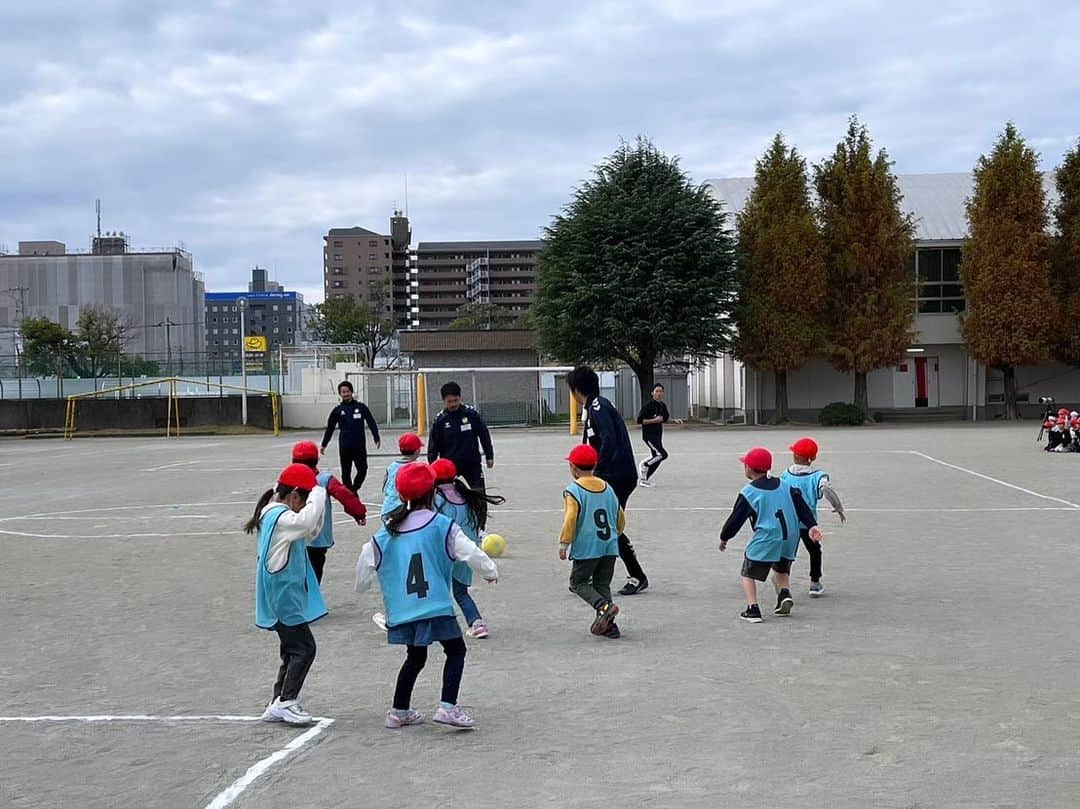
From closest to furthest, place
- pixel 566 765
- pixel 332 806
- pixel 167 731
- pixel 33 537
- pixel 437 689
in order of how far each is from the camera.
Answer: pixel 332 806
pixel 566 765
pixel 167 731
pixel 437 689
pixel 33 537

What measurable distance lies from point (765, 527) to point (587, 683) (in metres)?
2.54

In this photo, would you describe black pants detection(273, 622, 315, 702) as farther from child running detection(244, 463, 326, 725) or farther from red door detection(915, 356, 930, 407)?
red door detection(915, 356, 930, 407)

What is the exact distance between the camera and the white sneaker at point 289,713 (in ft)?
21.6

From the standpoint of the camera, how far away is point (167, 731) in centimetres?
661

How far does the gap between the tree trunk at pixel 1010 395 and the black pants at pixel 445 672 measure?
4770 centimetres

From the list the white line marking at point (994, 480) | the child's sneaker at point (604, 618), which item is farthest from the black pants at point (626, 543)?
the white line marking at point (994, 480)

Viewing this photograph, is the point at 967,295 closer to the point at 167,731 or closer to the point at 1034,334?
the point at 1034,334

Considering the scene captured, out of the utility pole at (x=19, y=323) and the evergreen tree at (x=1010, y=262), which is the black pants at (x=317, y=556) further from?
the utility pole at (x=19, y=323)

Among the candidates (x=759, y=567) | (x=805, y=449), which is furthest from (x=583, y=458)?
(x=805, y=449)

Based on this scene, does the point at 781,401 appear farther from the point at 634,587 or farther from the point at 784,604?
the point at 784,604

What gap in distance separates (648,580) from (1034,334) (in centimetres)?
4104

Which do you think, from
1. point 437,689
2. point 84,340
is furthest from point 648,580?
point 84,340

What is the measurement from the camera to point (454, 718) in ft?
21.0

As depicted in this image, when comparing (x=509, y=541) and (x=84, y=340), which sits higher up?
(x=84, y=340)
